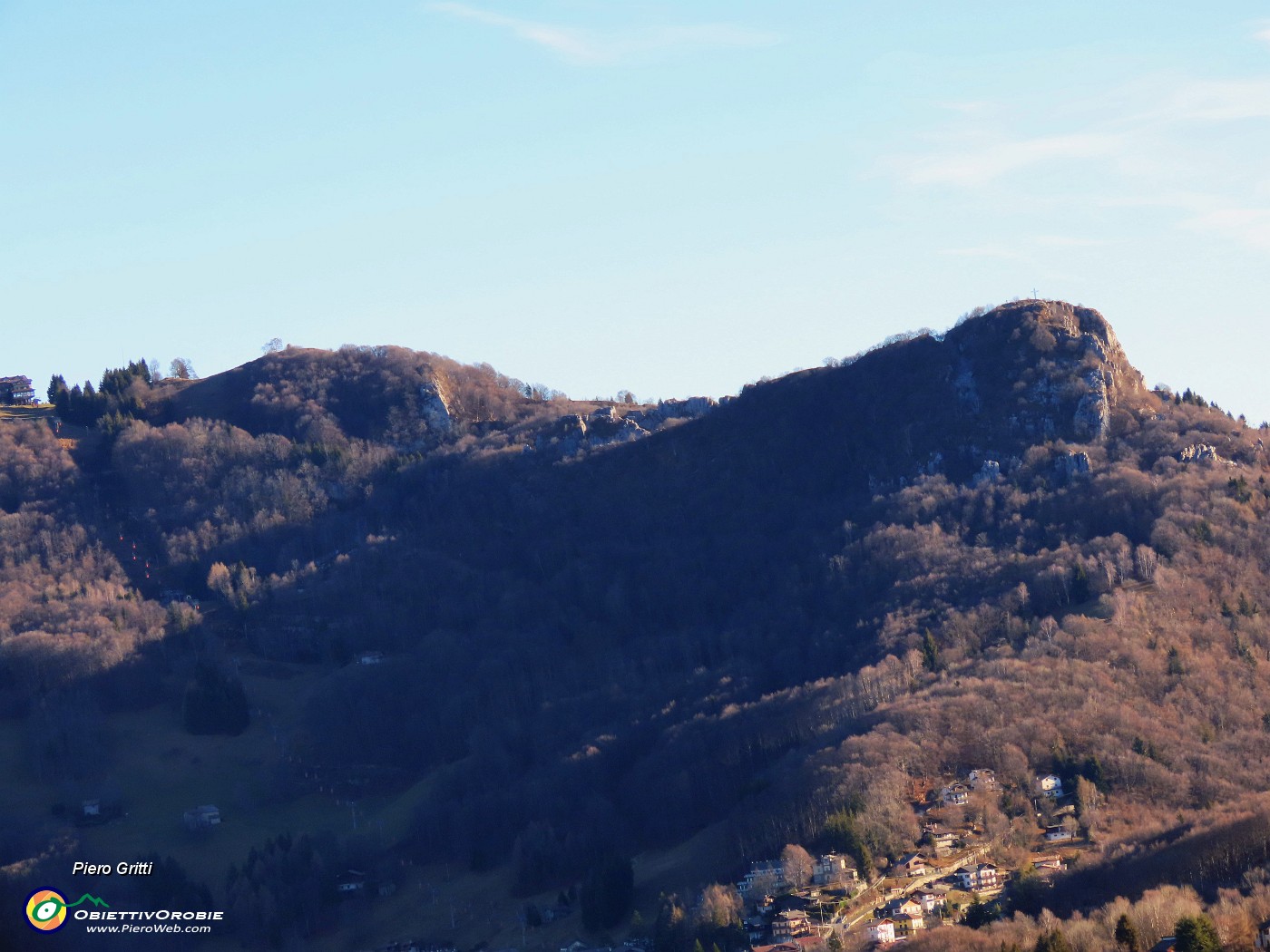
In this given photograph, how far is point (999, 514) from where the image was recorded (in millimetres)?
129875

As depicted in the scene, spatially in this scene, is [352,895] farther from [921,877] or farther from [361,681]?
[921,877]

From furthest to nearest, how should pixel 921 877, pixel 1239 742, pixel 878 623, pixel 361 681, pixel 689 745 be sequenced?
1. pixel 361 681
2. pixel 878 623
3. pixel 689 745
4. pixel 1239 742
5. pixel 921 877

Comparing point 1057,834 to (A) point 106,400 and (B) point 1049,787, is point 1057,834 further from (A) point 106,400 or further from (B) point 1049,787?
(A) point 106,400

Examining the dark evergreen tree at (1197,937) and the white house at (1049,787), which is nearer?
the dark evergreen tree at (1197,937)

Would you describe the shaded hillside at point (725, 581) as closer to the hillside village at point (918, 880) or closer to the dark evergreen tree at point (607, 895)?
the hillside village at point (918, 880)

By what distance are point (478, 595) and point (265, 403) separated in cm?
4357

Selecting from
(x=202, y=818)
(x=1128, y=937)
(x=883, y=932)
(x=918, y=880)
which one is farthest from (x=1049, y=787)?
(x=202, y=818)

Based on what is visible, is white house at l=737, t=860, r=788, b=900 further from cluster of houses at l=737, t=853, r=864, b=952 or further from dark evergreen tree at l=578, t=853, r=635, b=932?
dark evergreen tree at l=578, t=853, r=635, b=932

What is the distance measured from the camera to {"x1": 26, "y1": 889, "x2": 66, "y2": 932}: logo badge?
315ft

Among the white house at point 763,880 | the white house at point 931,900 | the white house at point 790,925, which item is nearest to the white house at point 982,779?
the white house at point 931,900

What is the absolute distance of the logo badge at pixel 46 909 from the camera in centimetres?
9606

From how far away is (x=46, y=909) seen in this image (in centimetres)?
9925

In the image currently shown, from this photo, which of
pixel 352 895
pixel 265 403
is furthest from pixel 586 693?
pixel 265 403

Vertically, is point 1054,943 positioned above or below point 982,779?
below
